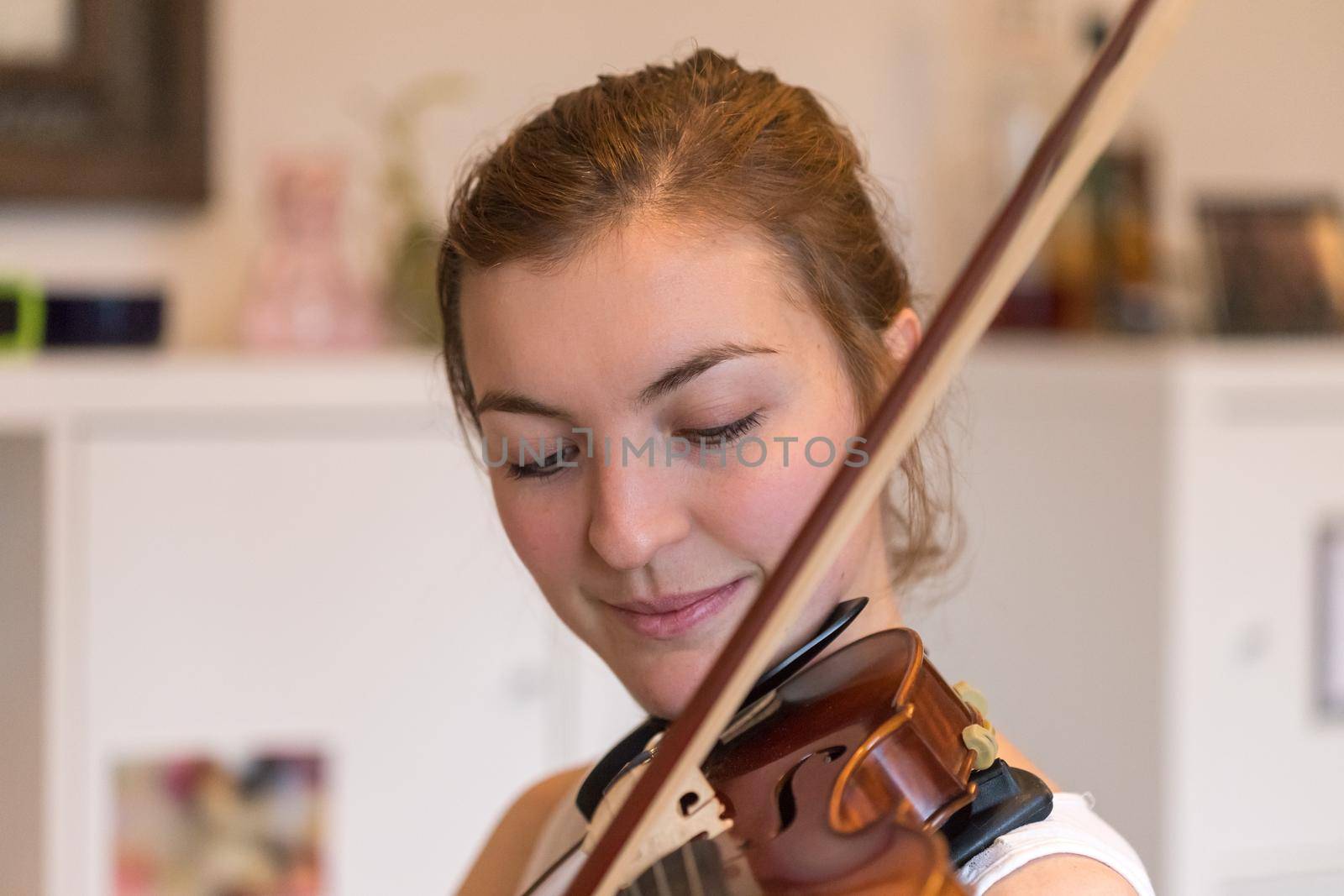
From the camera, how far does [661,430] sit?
26.0 inches

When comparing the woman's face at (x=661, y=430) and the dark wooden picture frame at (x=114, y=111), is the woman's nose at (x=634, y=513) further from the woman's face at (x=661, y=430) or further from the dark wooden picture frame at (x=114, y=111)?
the dark wooden picture frame at (x=114, y=111)

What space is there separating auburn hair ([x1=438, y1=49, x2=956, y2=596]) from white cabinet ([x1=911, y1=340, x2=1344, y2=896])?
0.84 m

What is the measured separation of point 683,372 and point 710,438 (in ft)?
0.12

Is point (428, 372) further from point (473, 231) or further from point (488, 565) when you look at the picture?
point (473, 231)

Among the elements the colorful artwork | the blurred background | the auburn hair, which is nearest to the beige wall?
the blurred background

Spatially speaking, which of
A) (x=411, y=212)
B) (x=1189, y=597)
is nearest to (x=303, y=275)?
(x=411, y=212)

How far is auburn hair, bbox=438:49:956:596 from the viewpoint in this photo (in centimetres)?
70

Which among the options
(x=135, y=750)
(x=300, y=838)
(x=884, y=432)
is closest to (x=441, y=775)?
(x=300, y=838)

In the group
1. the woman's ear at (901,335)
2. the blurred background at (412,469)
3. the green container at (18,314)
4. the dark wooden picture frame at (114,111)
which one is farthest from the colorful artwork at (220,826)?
the woman's ear at (901,335)

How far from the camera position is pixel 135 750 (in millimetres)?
1492

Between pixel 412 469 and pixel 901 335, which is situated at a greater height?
pixel 901 335

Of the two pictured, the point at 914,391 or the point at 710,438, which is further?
the point at 710,438

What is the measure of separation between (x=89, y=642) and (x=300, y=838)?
0.29 metres

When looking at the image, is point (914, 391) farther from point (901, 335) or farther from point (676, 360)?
point (901, 335)
